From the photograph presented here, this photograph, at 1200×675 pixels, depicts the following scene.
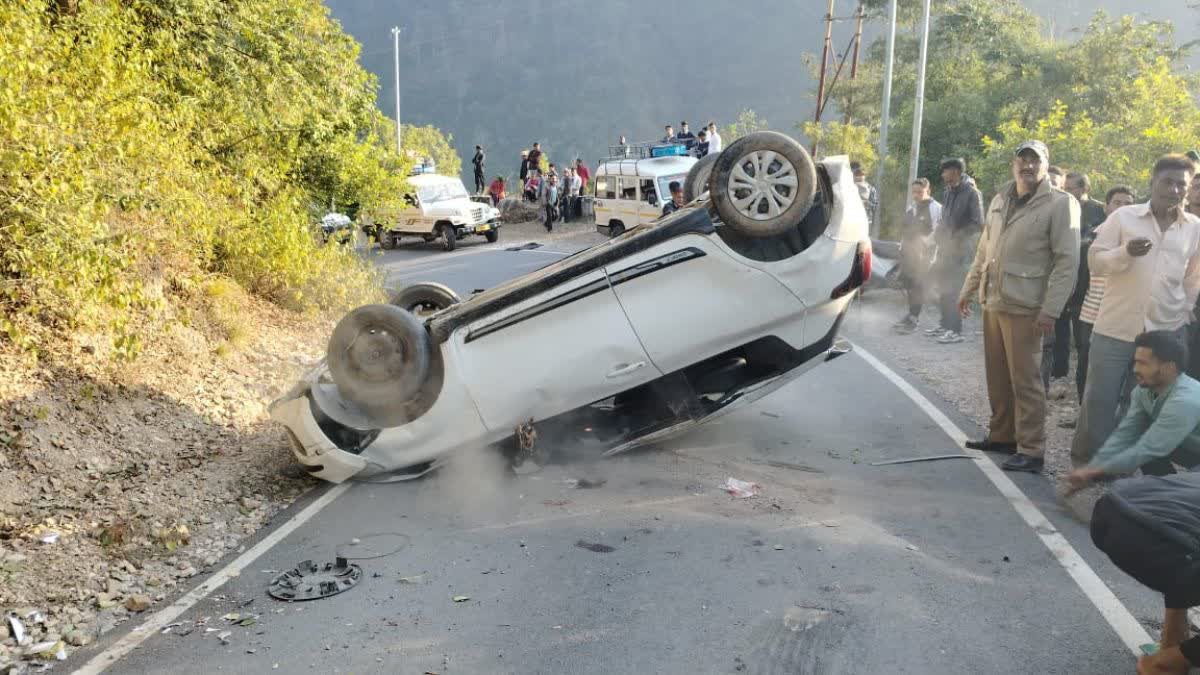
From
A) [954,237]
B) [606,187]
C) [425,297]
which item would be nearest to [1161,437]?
[425,297]

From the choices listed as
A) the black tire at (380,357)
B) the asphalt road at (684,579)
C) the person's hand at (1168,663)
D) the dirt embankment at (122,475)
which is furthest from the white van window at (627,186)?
the person's hand at (1168,663)

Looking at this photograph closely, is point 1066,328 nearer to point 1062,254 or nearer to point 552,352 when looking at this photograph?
point 1062,254

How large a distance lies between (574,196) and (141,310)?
936 inches

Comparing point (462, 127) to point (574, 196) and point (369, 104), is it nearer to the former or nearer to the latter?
point (574, 196)

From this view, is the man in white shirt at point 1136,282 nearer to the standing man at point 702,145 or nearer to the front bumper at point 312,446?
the front bumper at point 312,446

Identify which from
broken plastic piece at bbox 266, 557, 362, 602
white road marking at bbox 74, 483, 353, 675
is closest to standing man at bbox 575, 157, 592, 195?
white road marking at bbox 74, 483, 353, 675

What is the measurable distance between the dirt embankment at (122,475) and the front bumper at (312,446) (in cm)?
40

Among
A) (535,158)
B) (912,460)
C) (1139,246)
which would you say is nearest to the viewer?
(1139,246)

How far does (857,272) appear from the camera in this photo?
20.4 feet

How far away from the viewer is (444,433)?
20.5 ft

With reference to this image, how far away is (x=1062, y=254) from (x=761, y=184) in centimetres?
200

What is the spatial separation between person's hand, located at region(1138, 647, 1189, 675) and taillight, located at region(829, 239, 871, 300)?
3.08 meters

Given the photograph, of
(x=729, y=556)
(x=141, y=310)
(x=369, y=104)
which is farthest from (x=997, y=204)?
(x=369, y=104)

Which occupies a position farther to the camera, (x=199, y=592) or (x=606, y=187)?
(x=606, y=187)
